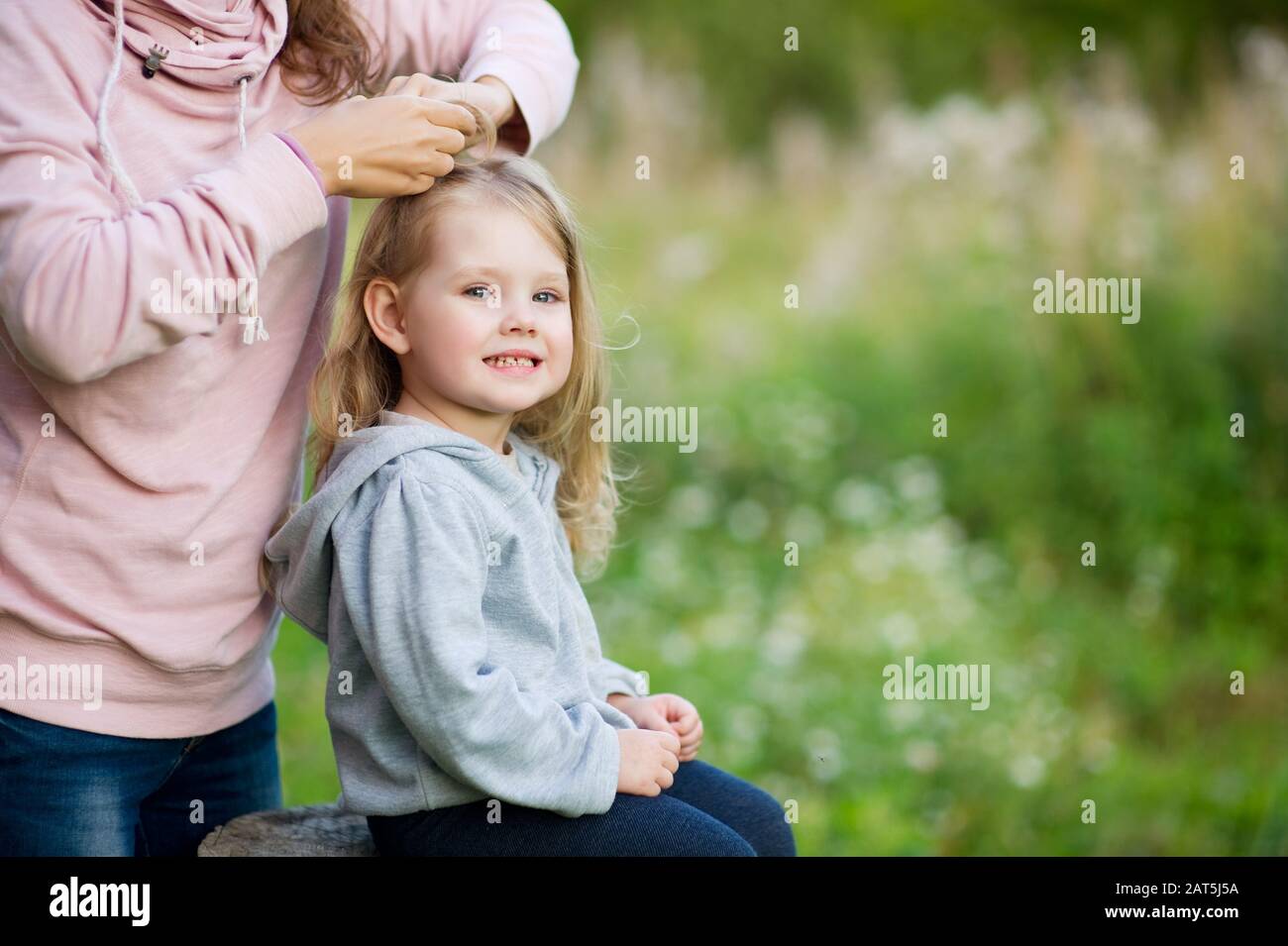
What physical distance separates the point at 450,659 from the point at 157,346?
1.58 ft

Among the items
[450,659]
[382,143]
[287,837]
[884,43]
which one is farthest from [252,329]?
[884,43]

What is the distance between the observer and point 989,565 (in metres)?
4.51

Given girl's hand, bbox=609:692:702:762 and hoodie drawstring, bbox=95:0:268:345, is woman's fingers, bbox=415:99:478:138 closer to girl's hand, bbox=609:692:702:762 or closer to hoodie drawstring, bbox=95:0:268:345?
hoodie drawstring, bbox=95:0:268:345

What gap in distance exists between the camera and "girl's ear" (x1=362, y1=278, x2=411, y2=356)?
1847mm

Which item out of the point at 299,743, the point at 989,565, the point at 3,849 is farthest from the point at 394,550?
the point at 989,565

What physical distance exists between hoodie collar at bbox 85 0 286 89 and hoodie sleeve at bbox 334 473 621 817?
559 millimetres

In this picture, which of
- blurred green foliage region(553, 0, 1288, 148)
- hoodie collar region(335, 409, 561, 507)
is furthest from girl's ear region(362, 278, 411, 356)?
blurred green foliage region(553, 0, 1288, 148)

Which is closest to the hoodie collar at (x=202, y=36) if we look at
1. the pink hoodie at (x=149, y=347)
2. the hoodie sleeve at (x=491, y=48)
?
the pink hoodie at (x=149, y=347)

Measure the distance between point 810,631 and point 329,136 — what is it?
2.78 metres

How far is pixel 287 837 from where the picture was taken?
1.91 meters

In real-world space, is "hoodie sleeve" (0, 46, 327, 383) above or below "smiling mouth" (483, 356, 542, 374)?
above

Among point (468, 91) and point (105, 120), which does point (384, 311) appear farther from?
point (105, 120)
